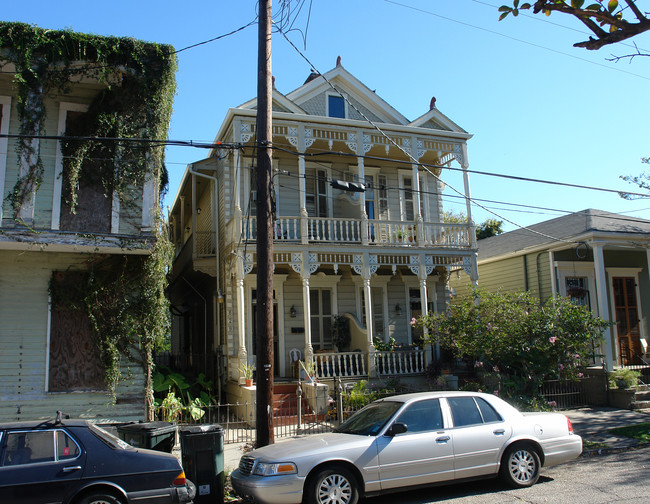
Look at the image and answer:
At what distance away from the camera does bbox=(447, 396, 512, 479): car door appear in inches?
294

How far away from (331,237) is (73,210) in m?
7.73

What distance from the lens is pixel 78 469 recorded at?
609 centimetres

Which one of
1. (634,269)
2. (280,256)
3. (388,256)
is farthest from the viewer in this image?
(634,269)

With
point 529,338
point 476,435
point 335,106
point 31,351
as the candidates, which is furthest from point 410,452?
point 335,106

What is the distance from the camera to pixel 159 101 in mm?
11586

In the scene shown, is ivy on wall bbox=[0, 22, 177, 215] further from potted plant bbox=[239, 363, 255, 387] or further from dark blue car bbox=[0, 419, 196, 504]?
dark blue car bbox=[0, 419, 196, 504]

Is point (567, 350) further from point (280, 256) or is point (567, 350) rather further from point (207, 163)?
point (207, 163)

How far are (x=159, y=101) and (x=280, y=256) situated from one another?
215 inches

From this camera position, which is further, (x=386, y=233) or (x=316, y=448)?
(x=386, y=233)

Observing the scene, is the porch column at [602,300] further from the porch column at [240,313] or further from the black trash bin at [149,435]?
the black trash bin at [149,435]

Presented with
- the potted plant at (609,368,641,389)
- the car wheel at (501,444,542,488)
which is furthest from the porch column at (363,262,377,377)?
the car wheel at (501,444,542,488)

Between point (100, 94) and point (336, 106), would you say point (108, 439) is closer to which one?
point (100, 94)

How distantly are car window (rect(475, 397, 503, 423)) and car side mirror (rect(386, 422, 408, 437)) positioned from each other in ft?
4.47

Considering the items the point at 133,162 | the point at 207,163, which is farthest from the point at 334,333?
the point at 133,162
